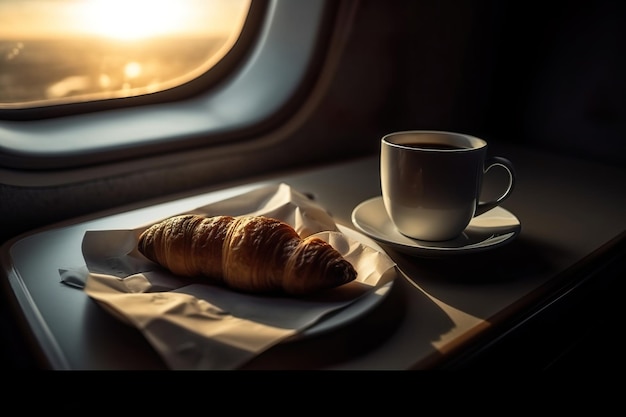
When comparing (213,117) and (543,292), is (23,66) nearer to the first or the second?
(213,117)

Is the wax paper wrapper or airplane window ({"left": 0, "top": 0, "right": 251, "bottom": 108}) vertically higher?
airplane window ({"left": 0, "top": 0, "right": 251, "bottom": 108})

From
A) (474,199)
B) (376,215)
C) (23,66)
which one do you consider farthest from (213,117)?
(474,199)

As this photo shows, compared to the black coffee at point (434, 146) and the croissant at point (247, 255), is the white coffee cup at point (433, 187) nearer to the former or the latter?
the black coffee at point (434, 146)

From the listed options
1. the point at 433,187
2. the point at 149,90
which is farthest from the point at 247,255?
the point at 149,90

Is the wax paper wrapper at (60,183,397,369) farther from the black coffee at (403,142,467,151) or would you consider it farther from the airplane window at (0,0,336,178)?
the airplane window at (0,0,336,178)

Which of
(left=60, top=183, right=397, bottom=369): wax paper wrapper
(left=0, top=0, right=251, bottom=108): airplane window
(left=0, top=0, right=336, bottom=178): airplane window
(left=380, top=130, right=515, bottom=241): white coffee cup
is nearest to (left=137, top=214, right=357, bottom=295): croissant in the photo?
(left=60, top=183, right=397, bottom=369): wax paper wrapper

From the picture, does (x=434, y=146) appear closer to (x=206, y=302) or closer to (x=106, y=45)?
(x=206, y=302)

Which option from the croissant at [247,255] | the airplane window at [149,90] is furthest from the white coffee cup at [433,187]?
the airplane window at [149,90]
